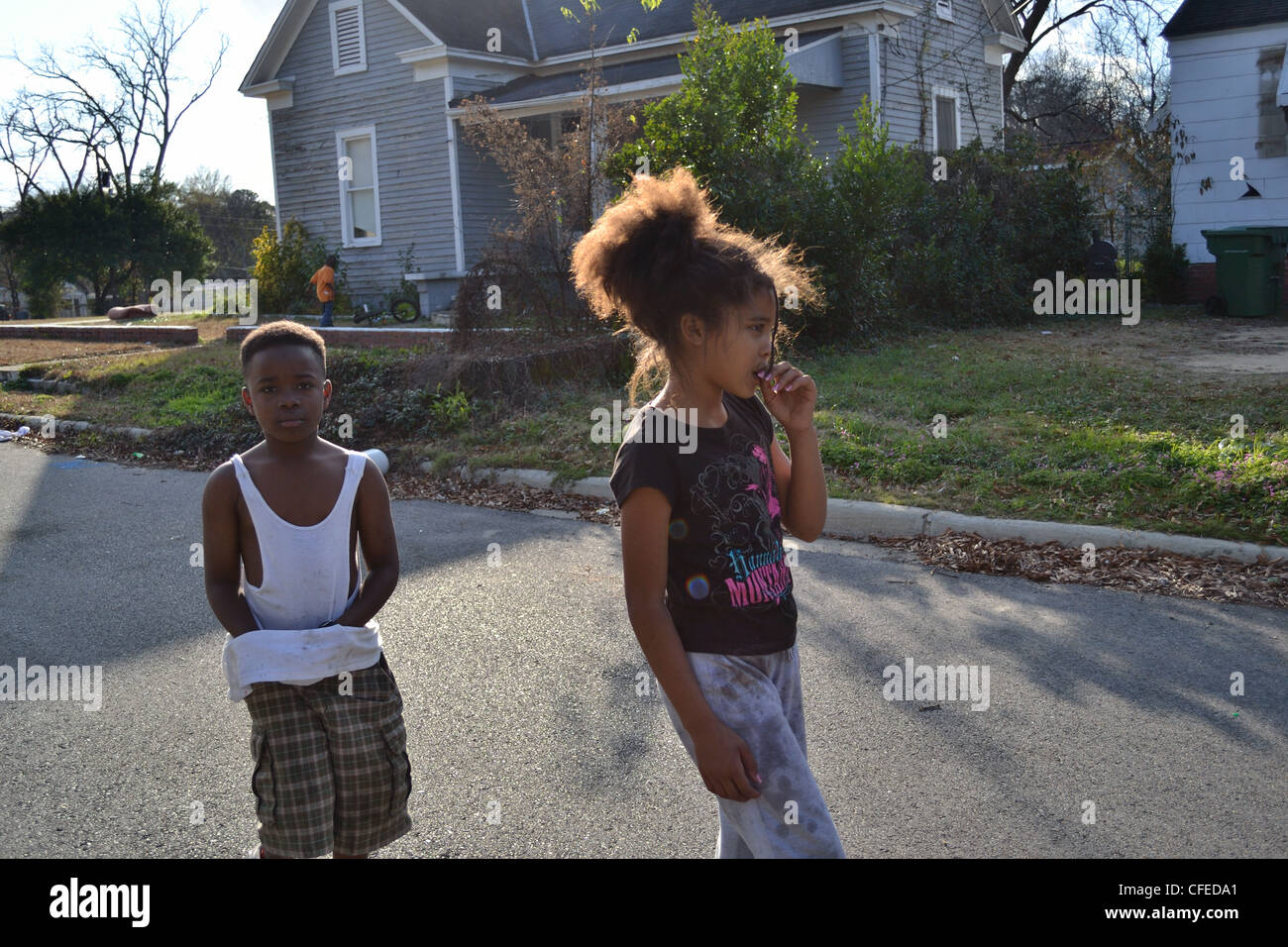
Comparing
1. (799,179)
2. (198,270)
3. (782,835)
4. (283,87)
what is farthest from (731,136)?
(198,270)

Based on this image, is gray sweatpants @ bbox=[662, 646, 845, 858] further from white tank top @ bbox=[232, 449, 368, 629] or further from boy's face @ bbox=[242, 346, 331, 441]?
boy's face @ bbox=[242, 346, 331, 441]

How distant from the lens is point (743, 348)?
87.7 inches

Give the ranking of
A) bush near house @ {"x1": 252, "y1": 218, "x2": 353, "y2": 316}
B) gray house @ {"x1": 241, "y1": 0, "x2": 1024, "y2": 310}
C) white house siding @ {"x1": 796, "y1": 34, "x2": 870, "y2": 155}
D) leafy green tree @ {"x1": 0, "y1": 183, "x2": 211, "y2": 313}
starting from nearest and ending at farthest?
white house siding @ {"x1": 796, "y1": 34, "x2": 870, "y2": 155} → gray house @ {"x1": 241, "y1": 0, "x2": 1024, "y2": 310} → bush near house @ {"x1": 252, "y1": 218, "x2": 353, "y2": 316} → leafy green tree @ {"x1": 0, "y1": 183, "x2": 211, "y2": 313}

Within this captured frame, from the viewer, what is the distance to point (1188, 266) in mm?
19156

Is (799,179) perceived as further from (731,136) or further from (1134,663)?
(1134,663)

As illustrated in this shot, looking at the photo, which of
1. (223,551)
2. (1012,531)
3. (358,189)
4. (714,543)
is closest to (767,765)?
(714,543)

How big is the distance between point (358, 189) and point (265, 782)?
22.7 metres

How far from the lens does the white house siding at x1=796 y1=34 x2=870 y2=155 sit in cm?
1952

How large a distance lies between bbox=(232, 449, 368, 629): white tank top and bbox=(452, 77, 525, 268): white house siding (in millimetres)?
19619

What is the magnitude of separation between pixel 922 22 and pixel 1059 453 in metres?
15.9

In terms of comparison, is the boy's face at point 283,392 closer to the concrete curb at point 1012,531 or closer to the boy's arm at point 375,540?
the boy's arm at point 375,540

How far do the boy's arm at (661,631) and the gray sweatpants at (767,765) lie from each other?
41 mm

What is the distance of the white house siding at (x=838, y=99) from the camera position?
19.5 metres

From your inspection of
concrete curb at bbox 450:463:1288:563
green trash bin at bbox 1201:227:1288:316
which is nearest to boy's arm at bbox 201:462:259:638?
concrete curb at bbox 450:463:1288:563
